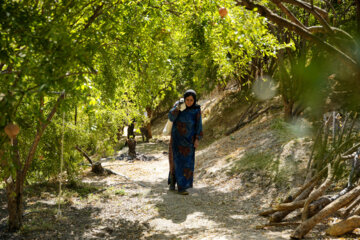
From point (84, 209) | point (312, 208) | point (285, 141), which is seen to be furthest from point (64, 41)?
point (285, 141)

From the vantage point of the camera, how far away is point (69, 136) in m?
7.31

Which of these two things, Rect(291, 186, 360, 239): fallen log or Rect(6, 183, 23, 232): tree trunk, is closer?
Rect(291, 186, 360, 239): fallen log

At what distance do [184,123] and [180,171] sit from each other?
95cm

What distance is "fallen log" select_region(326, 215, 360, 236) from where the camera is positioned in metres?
3.80

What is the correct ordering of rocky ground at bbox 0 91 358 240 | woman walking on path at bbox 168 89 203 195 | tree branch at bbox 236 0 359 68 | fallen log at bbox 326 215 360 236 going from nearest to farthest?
fallen log at bbox 326 215 360 236
tree branch at bbox 236 0 359 68
rocky ground at bbox 0 91 358 240
woman walking on path at bbox 168 89 203 195

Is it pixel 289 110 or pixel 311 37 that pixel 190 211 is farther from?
pixel 289 110

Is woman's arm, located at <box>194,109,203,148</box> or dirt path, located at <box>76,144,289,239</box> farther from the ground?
woman's arm, located at <box>194,109,203,148</box>

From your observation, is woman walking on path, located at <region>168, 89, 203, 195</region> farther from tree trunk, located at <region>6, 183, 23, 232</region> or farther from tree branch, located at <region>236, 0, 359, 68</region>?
tree trunk, located at <region>6, 183, 23, 232</region>

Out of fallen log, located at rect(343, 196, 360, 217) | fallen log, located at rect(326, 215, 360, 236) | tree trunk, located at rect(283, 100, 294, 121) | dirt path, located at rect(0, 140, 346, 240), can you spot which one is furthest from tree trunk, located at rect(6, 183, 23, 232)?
tree trunk, located at rect(283, 100, 294, 121)

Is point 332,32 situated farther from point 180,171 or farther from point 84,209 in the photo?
point 84,209

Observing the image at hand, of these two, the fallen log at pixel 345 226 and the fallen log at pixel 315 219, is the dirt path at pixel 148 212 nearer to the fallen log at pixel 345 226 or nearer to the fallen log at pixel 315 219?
the fallen log at pixel 315 219

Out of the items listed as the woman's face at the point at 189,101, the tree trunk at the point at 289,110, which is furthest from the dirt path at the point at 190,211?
the tree trunk at the point at 289,110

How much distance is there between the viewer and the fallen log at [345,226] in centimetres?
380

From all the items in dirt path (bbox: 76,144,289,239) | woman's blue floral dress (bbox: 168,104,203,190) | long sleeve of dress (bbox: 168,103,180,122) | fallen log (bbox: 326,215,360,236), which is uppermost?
long sleeve of dress (bbox: 168,103,180,122)
